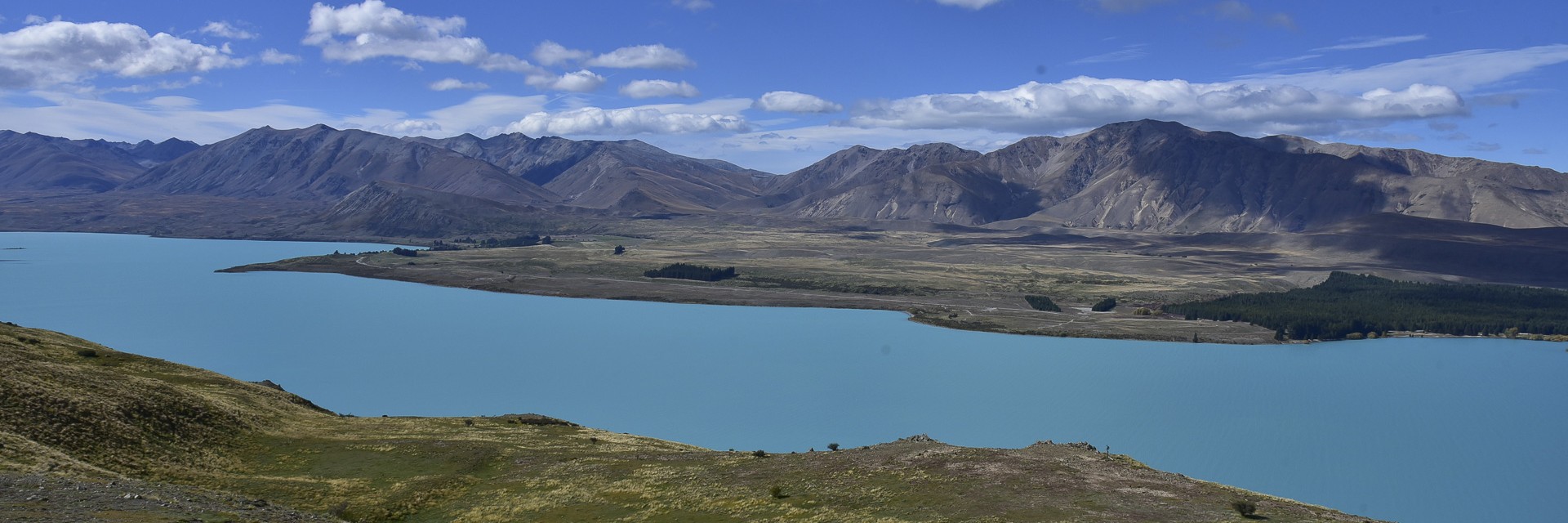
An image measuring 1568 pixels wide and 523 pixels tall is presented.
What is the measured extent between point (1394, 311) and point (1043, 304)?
58.7 meters

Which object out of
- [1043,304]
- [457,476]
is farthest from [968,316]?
[457,476]

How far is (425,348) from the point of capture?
422ft

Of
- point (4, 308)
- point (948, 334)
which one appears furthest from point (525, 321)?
point (4, 308)

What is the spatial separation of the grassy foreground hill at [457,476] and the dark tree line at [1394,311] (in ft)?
407

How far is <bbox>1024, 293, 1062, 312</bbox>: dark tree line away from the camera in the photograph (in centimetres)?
17850

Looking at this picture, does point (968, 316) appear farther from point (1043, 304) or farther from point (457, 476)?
point (457, 476)

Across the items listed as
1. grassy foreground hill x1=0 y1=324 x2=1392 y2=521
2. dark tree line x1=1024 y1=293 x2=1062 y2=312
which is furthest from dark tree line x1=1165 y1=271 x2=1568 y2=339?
grassy foreground hill x1=0 y1=324 x2=1392 y2=521

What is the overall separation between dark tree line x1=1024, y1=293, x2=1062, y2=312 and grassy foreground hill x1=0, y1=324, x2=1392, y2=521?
129 metres

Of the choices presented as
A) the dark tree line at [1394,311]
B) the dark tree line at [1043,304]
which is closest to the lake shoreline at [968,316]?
the dark tree line at [1043,304]

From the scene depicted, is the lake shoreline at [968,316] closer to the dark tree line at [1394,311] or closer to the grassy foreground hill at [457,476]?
the dark tree line at [1394,311]

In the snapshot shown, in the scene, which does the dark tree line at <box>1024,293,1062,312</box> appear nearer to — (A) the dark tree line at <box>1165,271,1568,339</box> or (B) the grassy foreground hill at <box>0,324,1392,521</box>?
(A) the dark tree line at <box>1165,271,1568,339</box>

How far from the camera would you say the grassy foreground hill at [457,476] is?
36.5 m

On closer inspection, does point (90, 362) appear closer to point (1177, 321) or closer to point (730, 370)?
point (730, 370)

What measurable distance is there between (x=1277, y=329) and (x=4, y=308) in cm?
19738
